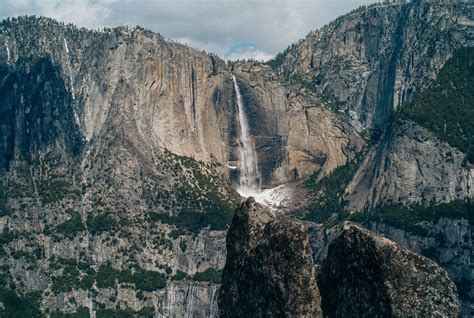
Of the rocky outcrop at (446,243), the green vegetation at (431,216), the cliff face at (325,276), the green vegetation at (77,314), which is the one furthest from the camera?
the green vegetation at (77,314)

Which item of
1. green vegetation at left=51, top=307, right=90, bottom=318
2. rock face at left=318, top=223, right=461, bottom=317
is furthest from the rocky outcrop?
rock face at left=318, top=223, right=461, bottom=317

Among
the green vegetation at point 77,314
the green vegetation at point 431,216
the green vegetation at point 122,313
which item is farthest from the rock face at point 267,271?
the green vegetation at point 77,314

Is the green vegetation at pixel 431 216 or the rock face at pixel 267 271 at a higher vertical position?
the green vegetation at pixel 431 216

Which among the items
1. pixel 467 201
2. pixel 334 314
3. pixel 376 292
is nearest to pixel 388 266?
pixel 376 292

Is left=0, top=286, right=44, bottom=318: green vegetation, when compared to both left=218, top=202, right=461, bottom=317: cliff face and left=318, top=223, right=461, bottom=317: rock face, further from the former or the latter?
left=318, top=223, right=461, bottom=317: rock face

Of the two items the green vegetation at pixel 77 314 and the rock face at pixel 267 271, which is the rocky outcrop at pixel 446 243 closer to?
the green vegetation at pixel 77 314

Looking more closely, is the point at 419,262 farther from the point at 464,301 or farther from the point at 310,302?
the point at 464,301

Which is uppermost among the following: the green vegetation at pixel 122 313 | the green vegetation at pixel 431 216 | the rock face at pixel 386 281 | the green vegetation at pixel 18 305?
the green vegetation at pixel 431 216
